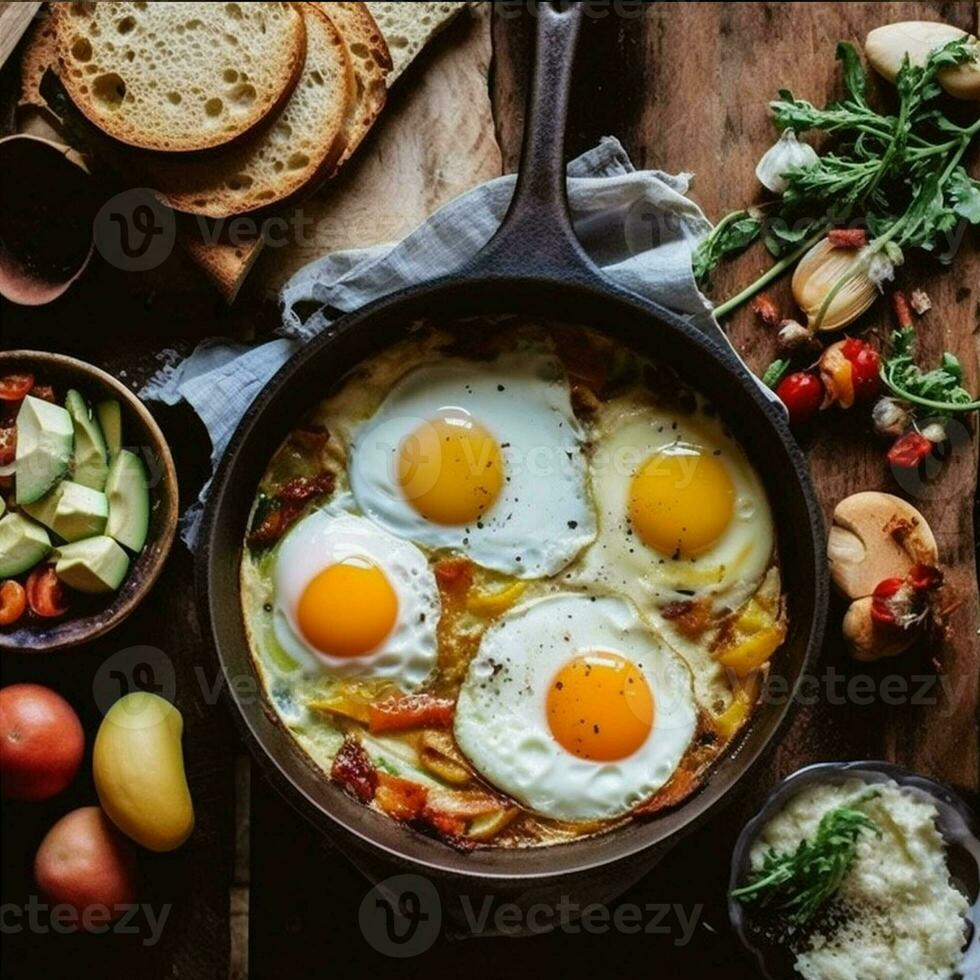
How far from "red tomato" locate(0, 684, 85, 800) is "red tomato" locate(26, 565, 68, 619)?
0.24 m

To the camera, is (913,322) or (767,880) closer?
(767,880)

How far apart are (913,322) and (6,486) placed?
2439 mm

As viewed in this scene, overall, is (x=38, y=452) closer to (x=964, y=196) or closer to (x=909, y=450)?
(x=909, y=450)

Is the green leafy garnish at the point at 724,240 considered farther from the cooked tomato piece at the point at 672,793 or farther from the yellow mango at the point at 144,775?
the yellow mango at the point at 144,775

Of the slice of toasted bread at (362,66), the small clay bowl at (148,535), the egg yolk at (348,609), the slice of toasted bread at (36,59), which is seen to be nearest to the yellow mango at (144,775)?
the small clay bowl at (148,535)

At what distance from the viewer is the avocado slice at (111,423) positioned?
364 cm

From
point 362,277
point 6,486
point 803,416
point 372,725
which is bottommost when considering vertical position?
point 372,725

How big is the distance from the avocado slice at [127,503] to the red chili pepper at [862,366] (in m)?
1.88

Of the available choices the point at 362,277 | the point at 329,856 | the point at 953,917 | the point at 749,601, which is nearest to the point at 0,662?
the point at 329,856

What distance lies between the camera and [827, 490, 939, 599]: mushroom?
11.9ft

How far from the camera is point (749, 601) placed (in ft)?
11.7

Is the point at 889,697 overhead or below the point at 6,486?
below

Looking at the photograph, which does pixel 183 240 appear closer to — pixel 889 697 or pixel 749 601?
pixel 749 601

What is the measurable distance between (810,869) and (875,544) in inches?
33.5
